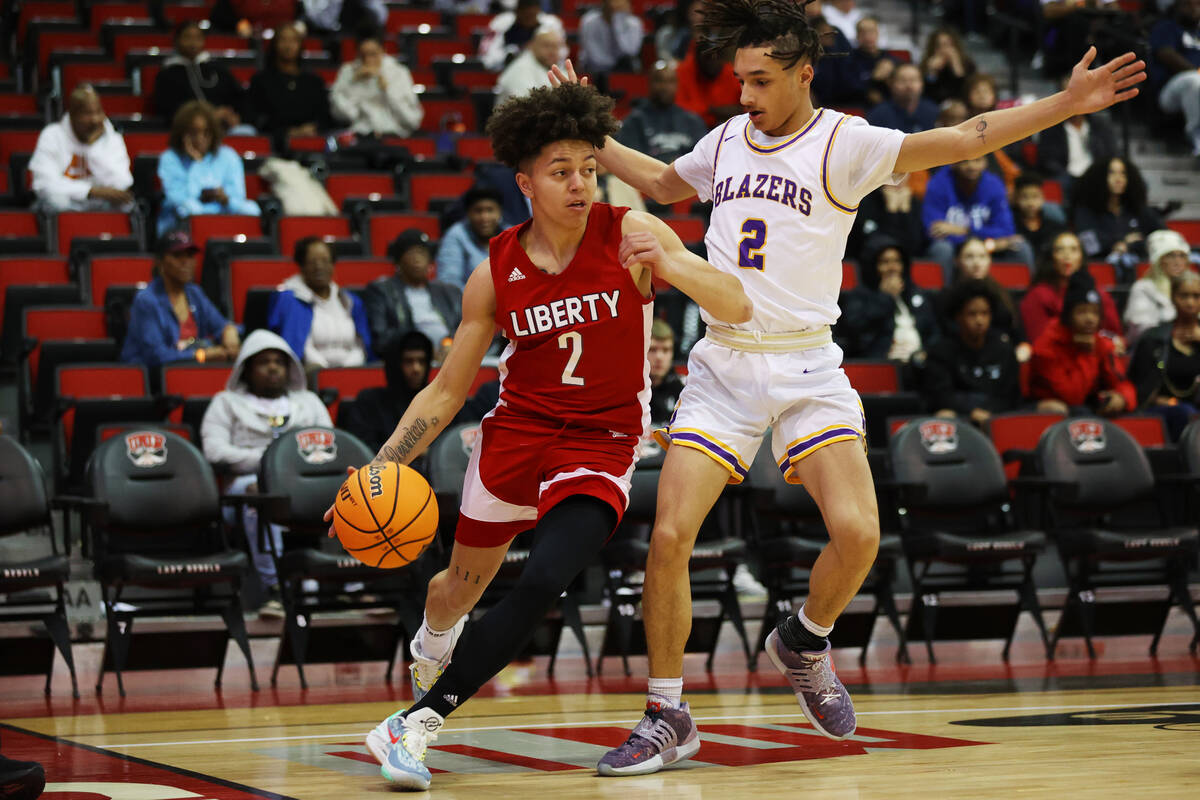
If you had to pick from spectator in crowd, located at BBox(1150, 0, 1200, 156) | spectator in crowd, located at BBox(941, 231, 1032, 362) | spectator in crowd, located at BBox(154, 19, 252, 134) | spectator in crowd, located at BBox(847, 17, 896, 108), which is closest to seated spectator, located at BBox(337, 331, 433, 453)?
spectator in crowd, located at BBox(941, 231, 1032, 362)

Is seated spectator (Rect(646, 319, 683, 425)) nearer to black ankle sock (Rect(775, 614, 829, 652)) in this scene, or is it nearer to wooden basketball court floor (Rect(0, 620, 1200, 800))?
wooden basketball court floor (Rect(0, 620, 1200, 800))

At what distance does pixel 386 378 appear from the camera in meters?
9.13

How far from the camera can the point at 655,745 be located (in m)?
4.61

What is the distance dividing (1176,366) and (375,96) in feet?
21.8

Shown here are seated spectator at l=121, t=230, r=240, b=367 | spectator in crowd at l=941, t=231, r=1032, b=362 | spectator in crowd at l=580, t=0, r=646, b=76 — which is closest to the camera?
seated spectator at l=121, t=230, r=240, b=367

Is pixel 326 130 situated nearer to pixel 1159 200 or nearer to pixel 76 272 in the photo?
pixel 76 272

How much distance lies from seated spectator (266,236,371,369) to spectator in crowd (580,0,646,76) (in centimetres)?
536

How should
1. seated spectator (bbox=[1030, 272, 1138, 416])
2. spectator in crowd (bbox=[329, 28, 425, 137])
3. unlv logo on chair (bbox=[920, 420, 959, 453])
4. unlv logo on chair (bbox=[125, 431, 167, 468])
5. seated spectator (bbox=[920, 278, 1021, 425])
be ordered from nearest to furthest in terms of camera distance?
unlv logo on chair (bbox=[125, 431, 167, 468])
unlv logo on chair (bbox=[920, 420, 959, 453])
seated spectator (bbox=[920, 278, 1021, 425])
seated spectator (bbox=[1030, 272, 1138, 416])
spectator in crowd (bbox=[329, 28, 425, 137])

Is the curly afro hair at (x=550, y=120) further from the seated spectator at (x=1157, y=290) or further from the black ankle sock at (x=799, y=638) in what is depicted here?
the seated spectator at (x=1157, y=290)

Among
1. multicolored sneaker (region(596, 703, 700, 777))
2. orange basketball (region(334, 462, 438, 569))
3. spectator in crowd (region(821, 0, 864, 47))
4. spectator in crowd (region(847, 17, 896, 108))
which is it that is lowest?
multicolored sneaker (region(596, 703, 700, 777))

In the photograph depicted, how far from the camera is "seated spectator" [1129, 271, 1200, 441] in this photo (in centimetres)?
1025

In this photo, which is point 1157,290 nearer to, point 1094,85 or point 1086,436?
point 1086,436

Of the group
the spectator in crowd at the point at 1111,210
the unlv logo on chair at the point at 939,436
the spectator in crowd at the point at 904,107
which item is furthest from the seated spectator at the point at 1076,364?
the spectator in crowd at the point at 904,107

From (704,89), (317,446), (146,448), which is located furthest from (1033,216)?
(146,448)
